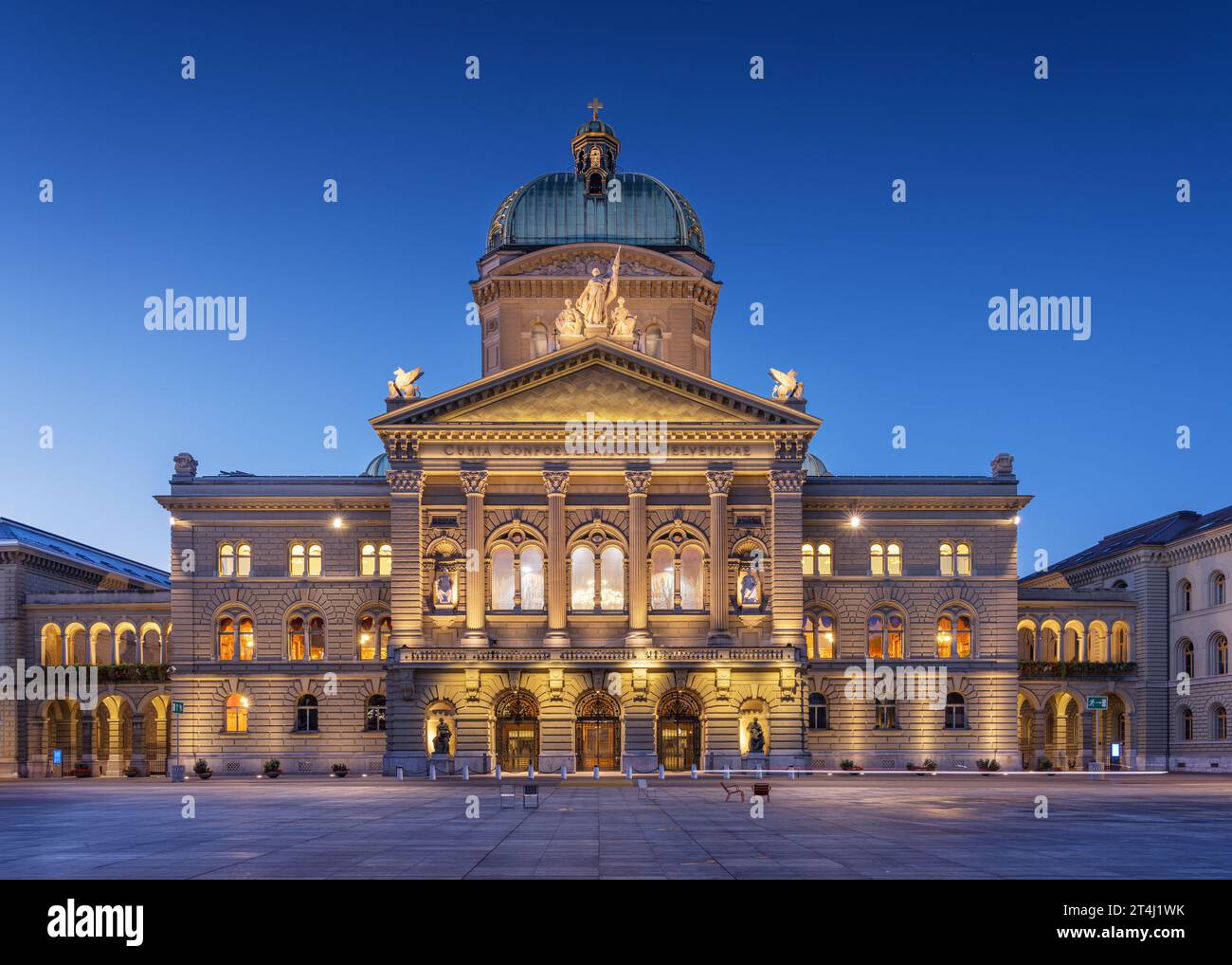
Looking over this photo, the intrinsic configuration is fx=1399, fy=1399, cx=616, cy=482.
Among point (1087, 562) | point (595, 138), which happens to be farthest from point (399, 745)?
point (1087, 562)

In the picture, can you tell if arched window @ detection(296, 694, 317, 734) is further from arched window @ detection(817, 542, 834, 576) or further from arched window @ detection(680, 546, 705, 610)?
arched window @ detection(817, 542, 834, 576)

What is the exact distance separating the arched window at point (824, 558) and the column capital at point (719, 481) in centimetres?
1003

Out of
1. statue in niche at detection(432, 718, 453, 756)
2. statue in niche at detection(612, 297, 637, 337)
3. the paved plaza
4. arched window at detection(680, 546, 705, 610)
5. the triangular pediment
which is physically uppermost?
statue in niche at detection(612, 297, 637, 337)

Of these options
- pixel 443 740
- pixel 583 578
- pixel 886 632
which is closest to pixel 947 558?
pixel 886 632

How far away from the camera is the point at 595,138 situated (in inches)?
3863

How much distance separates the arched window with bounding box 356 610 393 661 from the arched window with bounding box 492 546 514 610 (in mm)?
8368

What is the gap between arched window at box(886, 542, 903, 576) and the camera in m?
87.6

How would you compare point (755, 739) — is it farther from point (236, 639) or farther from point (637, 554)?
point (236, 639)

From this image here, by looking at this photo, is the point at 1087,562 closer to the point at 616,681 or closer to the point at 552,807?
the point at 616,681

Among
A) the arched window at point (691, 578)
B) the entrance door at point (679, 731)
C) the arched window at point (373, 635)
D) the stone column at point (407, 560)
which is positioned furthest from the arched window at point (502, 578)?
the entrance door at point (679, 731)

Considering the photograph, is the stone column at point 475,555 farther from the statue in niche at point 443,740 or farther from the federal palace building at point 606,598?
the statue in niche at point 443,740

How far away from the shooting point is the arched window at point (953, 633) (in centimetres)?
8738

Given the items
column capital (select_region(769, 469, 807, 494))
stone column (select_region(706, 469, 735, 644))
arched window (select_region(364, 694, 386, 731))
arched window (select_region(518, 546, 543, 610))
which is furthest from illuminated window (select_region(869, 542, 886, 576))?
arched window (select_region(364, 694, 386, 731))
